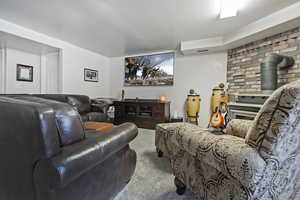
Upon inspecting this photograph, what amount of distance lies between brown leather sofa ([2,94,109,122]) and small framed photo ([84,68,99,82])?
3.69ft

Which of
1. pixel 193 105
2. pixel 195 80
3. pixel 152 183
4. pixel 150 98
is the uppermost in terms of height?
pixel 195 80

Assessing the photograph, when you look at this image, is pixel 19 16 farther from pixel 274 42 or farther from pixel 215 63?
pixel 274 42

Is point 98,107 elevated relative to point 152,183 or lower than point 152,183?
elevated

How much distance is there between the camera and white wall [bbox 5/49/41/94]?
3537 millimetres

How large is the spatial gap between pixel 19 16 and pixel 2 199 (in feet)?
9.80

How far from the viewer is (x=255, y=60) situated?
3090mm

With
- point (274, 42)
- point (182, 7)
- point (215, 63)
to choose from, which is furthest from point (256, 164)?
point (215, 63)

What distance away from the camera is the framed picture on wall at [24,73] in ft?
12.2

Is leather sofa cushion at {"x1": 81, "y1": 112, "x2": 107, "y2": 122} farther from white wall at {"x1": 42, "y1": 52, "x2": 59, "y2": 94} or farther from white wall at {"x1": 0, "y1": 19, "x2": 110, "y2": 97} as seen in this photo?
white wall at {"x1": 42, "y1": 52, "x2": 59, "y2": 94}

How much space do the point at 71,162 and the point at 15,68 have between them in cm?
435

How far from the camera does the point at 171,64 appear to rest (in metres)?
4.36

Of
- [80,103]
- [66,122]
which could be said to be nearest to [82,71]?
[80,103]

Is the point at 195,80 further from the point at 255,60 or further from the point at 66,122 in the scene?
the point at 66,122


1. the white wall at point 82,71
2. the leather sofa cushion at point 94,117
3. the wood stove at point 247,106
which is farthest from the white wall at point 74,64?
the wood stove at point 247,106
